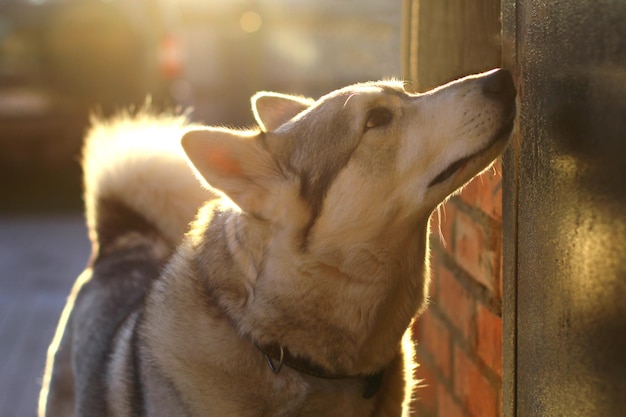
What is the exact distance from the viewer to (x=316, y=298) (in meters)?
2.43

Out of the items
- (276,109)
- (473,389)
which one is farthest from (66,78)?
(473,389)

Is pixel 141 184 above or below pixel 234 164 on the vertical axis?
below

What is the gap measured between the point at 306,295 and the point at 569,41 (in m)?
1.01

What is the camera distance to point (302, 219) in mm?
2514

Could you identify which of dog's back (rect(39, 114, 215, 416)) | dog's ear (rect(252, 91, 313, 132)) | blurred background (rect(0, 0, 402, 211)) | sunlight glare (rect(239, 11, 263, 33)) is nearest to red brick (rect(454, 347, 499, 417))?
dog's ear (rect(252, 91, 313, 132))

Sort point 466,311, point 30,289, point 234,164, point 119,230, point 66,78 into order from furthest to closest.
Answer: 1. point 66,78
2. point 30,289
3. point 119,230
4. point 466,311
5. point 234,164

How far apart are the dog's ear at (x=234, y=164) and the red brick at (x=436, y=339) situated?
1092mm

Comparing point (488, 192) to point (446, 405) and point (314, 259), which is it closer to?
point (314, 259)

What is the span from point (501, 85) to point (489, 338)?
84cm

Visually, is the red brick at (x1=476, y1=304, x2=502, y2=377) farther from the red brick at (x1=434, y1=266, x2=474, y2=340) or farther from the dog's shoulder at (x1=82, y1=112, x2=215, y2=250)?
the dog's shoulder at (x1=82, y1=112, x2=215, y2=250)

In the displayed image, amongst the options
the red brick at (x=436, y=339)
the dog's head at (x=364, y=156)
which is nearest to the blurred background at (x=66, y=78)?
the red brick at (x=436, y=339)

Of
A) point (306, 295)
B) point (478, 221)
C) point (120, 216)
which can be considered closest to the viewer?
point (306, 295)

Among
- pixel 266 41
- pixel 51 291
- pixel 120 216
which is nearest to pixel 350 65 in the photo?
pixel 266 41

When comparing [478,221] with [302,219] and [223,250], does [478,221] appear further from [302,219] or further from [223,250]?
[223,250]
